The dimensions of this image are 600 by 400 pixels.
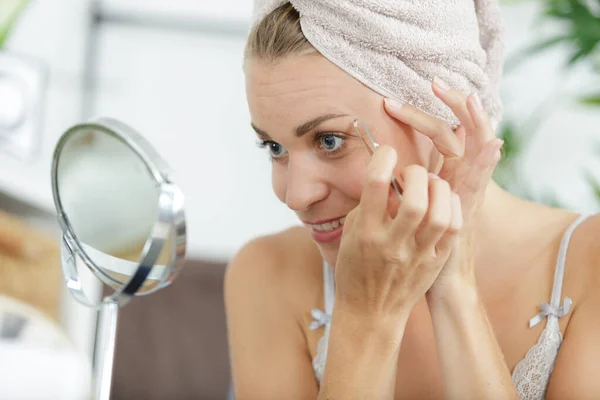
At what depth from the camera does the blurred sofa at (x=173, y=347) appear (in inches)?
74.1

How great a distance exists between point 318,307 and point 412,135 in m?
0.38

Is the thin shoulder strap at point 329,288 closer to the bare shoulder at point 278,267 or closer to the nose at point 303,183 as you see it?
the bare shoulder at point 278,267

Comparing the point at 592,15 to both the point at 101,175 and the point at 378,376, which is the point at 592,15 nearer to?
the point at 378,376

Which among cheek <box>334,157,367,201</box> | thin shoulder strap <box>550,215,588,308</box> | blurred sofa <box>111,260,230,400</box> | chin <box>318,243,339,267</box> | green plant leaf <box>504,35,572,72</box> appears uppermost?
cheek <box>334,157,367,201</box>

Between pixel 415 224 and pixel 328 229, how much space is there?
0.25 metres

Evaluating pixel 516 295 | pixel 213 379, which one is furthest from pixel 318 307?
pixel 213 379

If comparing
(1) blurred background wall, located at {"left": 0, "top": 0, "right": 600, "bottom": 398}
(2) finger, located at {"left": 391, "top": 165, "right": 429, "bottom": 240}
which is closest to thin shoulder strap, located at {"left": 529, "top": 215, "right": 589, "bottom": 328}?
(2) finger, located at {"left": 391, "top": 165, "right": 429, "bottom": 240}

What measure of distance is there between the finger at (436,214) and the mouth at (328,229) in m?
0.21

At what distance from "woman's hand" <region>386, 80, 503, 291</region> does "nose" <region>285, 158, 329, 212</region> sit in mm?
119

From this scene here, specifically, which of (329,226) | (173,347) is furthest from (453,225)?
(173,347)

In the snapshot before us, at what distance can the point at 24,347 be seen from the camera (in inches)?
46.8

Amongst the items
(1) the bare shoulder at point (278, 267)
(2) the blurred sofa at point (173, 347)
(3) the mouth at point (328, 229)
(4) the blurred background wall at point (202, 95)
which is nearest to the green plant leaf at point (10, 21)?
(4) the blurred background wall at point (202, 95)

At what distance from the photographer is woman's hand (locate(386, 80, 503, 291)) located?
2.81 feet

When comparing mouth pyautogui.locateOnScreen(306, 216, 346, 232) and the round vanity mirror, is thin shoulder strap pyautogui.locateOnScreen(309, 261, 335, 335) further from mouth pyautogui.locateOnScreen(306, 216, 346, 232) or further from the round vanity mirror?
the round vanity mirror
